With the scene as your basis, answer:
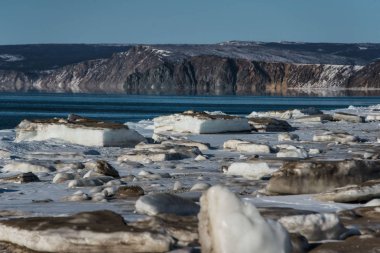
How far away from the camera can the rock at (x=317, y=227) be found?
26.8 feet

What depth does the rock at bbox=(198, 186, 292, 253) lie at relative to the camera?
6652mm

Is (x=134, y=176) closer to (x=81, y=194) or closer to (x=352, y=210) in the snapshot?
(x=81, y=194)

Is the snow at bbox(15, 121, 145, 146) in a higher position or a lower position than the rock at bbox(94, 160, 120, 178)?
lower

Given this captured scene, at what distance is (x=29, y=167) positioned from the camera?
54.8 ft

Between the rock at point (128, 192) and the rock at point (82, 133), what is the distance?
37.7ft

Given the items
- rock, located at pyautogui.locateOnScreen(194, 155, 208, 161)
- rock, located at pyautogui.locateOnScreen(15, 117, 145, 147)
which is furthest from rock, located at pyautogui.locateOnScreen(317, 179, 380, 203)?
rock, located at pyautogui.locateOnScreen(15, 117, 145, 147)

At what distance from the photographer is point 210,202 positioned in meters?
6.91

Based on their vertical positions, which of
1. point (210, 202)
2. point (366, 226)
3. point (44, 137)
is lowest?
point (44, 137)

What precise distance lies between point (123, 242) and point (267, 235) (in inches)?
54.5

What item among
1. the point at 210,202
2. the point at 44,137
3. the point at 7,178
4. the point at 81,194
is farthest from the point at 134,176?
the point at 44,137

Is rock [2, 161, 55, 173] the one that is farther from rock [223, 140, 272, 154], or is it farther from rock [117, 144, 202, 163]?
rock [223, 140, 272, 154]

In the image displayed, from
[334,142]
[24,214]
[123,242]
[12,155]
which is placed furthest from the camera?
[334,142]

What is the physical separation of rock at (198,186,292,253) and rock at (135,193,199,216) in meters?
2.22

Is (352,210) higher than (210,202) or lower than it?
lower
